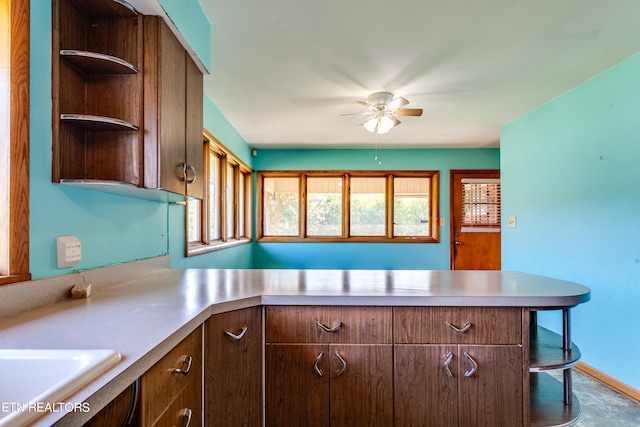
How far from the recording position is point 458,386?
1285 mm

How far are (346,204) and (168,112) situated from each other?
3.77 m

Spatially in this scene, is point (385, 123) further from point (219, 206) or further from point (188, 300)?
point (188, 300)

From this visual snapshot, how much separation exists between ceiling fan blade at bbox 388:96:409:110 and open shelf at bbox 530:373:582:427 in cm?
210

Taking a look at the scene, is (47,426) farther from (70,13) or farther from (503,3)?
(503,3)

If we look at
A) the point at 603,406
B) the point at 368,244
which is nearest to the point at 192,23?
the point at 603,406

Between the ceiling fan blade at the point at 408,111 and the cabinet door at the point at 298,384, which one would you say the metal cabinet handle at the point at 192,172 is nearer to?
the cabinet door at the point at 298,384

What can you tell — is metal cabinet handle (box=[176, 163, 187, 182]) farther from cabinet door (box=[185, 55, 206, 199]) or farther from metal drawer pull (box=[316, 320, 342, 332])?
metal drawer pull (box=[316, 320, 342, 332])

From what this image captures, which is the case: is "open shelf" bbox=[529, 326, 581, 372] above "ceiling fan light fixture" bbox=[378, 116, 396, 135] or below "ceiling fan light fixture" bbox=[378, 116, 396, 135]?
below

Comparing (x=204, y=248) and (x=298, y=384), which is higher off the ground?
(x=204, y=248)

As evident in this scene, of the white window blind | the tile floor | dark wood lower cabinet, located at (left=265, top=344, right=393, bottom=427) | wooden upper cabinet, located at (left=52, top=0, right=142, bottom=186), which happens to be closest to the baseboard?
the tile floor

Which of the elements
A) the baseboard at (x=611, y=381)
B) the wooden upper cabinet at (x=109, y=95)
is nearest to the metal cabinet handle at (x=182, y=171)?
the wooden upper cabinet at (x=109, y=95)

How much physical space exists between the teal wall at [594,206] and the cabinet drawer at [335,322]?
2.04 metres

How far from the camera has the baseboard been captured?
81.7 inches

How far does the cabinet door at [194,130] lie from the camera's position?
1586 mm
